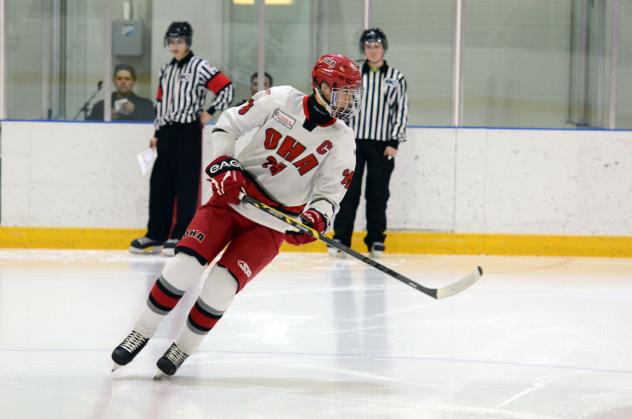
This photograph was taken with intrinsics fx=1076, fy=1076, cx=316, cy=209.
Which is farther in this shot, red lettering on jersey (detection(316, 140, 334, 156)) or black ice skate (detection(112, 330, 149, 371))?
red lettering on jersey (detection(316, 140, 334, 156))

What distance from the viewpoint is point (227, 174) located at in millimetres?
3000

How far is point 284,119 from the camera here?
10.3ft

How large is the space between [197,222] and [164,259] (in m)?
2.90

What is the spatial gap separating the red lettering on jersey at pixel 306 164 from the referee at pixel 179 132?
9.76ft

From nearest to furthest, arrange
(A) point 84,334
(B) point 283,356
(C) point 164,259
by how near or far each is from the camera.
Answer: (B) point 283,356
(A) point 84,334
(C) point 164,259

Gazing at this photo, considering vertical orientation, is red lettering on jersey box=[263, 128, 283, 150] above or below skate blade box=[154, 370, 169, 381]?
above

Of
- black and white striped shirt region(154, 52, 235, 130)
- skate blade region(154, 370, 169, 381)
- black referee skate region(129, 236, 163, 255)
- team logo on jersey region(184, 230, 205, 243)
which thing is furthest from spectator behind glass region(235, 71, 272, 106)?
skate blade region(154, 370, 169, 381)

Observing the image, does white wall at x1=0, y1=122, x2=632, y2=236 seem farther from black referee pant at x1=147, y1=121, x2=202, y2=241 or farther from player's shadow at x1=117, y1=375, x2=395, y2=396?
player's shadow at x1=117, y1=375, x2=395, y2=396

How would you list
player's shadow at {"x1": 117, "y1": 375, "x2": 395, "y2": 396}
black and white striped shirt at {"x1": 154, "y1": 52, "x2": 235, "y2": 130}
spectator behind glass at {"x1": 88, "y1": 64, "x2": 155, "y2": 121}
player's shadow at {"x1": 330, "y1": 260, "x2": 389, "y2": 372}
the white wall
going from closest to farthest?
1. player's shadow at {"x1": 117, "y1": 375, "x2": 395, "y2": 396}
2. player's shadow at {"x1": 330, "y1": 260, "x2": 389, "y2": 372}
3. black and white striped shirt at {"x1": 154, "y1": 52, "x2": 235, "y2": 130}
4. the white wall
5. spectator behind glass at {"x1": 88, "y1": 64, "x2": 155, "y2": 121}

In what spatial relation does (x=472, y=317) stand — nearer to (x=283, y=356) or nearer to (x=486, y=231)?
(x=283, y=356)

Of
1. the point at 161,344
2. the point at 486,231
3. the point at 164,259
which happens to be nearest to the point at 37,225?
the point at 164,259

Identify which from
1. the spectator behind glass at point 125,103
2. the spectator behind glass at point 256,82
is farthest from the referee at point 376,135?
the spectator behind glass at point 125,103

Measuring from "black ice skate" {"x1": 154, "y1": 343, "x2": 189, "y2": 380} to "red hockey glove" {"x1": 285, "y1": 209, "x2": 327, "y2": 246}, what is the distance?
1.43 feet

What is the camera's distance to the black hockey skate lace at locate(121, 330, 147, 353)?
9.77ft
